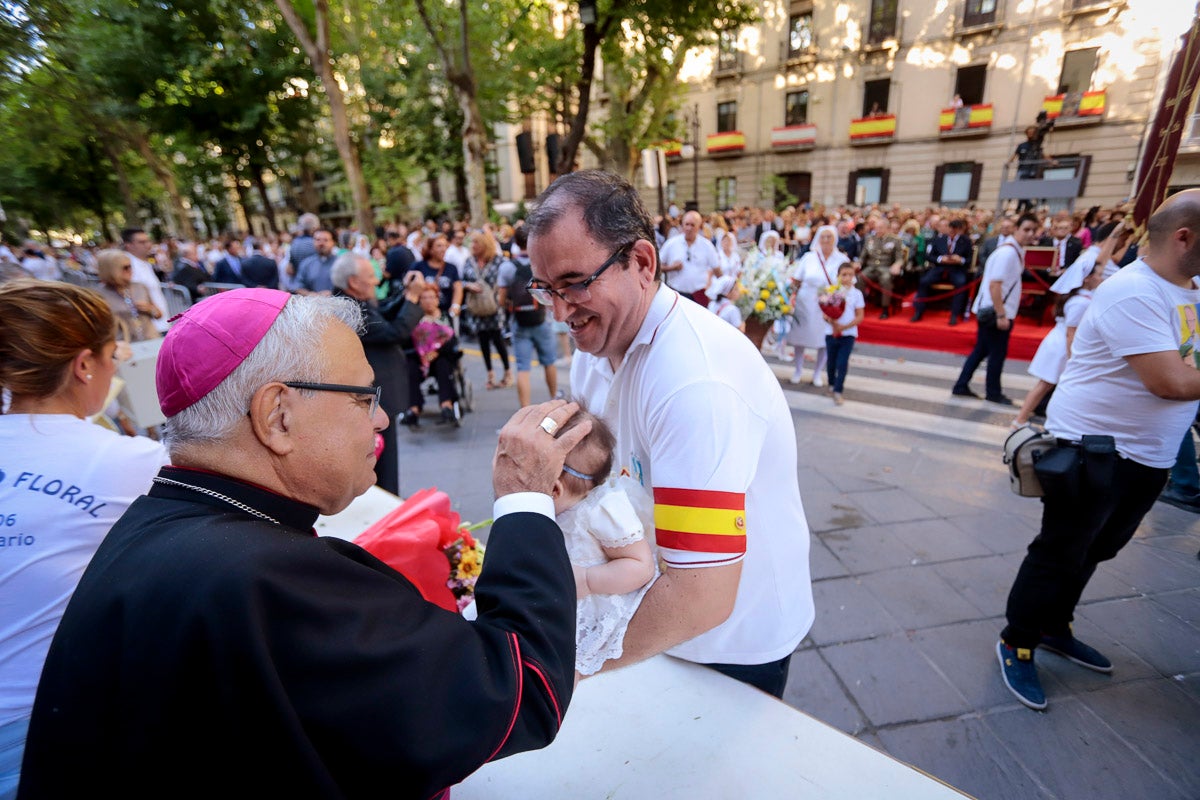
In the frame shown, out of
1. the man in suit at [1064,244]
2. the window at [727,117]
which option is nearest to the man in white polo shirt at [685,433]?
the man in suit at [1064,244]

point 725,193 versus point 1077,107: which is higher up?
point 1077,107

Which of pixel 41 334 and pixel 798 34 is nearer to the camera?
pixel 41 334

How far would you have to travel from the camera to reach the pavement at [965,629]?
7.27 ft

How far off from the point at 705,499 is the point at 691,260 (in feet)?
24.0

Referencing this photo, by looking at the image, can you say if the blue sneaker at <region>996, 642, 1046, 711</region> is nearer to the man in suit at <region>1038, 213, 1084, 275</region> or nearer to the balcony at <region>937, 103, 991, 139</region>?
the man in suit at <region>1038, 213, 1084, 275</region>

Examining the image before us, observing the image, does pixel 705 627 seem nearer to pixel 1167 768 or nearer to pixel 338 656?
pixel 338 656

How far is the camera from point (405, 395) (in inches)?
181

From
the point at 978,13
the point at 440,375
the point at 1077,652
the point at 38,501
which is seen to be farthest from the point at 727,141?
the point at 38,501

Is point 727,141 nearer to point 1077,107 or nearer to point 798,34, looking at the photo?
point 798,34

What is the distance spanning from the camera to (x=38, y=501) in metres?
1.36

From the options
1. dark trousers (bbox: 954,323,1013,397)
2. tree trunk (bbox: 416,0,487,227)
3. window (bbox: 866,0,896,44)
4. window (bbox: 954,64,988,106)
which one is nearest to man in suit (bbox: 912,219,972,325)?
dark trousers (bbox: 954,323,1013,397)

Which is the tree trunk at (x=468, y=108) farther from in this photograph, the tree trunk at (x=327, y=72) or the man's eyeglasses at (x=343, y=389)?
the man's eyeglasses at (x=343, y=389)

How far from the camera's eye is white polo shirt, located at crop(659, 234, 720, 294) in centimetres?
801

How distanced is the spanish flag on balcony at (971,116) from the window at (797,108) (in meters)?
5.60
